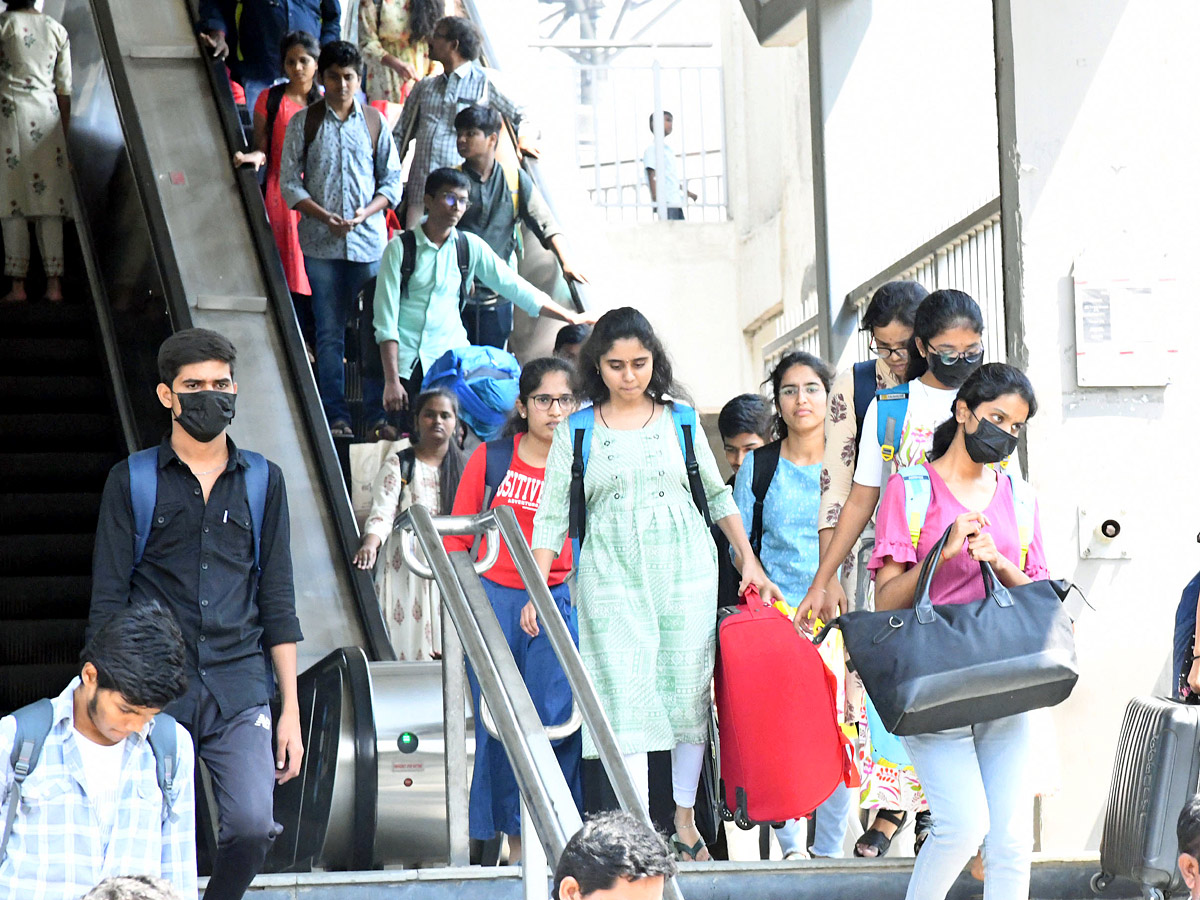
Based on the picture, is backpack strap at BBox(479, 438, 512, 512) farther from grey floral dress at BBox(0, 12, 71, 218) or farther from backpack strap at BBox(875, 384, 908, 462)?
grey floral dress at BBox(0, 12, 71, 218)

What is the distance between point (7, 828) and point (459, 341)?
516 cm

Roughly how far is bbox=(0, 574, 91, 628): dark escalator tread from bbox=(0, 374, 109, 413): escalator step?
165 cm

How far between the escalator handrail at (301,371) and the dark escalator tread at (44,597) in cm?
139

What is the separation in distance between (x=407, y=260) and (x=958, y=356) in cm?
391

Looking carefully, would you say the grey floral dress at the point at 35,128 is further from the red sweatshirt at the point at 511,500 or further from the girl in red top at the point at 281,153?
the red sweatshirt at the point at 511,500

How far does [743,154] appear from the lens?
1667 cm

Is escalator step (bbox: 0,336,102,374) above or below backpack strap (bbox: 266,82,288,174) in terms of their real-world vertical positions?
below

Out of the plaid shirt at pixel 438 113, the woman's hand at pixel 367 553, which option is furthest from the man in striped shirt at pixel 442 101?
the woman's hand at pixel 367 553

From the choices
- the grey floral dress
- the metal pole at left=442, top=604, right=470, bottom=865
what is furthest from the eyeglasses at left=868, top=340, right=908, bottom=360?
the grey floral dress

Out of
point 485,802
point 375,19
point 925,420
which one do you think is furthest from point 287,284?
point 925,420

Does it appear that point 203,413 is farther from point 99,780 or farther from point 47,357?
point 47,357

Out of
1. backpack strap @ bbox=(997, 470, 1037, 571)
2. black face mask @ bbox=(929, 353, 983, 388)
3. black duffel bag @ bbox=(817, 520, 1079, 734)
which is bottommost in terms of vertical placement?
black duffel bag @ bbox=(817, 520, 1079, 734)

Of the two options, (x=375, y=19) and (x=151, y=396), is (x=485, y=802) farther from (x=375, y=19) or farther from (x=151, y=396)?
(x=375, y=19)

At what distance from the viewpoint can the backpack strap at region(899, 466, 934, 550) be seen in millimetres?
4164
